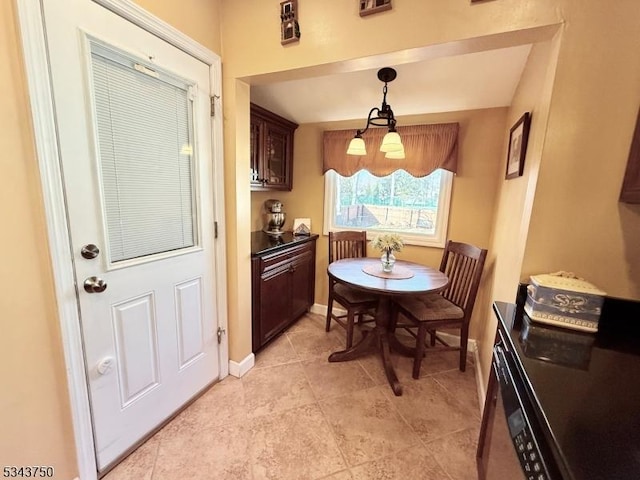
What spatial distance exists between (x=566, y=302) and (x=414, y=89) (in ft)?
5.95

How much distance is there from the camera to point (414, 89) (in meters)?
2.17

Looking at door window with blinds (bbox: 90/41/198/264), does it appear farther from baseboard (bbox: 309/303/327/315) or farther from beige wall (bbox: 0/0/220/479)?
baseboard (bbox: 309/303/327/315)

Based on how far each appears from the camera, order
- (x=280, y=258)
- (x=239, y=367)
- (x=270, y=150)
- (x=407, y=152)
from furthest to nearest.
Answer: (x=270, y=150) < (x=407, y=152) < (x=280, y=258) < (x=239, y=367)

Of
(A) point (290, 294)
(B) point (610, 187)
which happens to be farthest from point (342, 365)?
(B) point (610, 187)

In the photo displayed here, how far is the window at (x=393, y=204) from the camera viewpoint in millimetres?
2596

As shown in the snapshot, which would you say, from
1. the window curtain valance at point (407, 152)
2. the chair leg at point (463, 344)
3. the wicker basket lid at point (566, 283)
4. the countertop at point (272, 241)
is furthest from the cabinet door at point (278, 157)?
the wicker basket lid at point (566, 283)

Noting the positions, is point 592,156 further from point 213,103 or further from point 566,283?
point 213,103

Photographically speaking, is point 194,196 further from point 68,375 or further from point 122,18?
point 68,375

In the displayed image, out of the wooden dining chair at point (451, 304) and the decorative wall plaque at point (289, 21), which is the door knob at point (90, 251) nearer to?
the decorative wall plaque at point (289, 21)

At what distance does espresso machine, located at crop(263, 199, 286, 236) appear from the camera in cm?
A: 291

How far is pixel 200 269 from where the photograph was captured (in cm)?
172

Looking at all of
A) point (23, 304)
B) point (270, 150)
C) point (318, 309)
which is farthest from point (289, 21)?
point (318, 309)

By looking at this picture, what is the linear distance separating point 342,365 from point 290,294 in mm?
782

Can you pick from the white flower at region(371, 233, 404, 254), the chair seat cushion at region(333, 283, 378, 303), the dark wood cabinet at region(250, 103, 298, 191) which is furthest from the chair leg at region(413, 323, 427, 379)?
the dark wood cabinet at region(250, 103, 298, 191)
